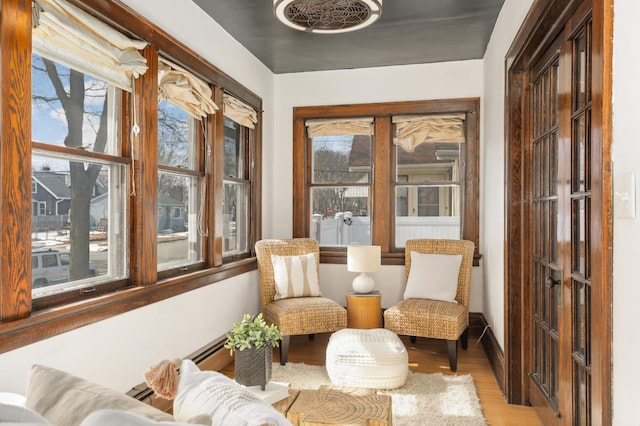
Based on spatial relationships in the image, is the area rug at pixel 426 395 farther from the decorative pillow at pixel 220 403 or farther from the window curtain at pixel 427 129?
the window curtain at pixel 427 129

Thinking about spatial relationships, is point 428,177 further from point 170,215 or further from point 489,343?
point 170,215

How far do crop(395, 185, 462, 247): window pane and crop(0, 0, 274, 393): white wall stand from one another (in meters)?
1.57

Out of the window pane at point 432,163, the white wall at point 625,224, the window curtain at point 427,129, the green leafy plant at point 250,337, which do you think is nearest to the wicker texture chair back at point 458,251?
the window pane at point 432,163

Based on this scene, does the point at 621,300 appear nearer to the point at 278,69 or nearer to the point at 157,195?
the point at 157,195

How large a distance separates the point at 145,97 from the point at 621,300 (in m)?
2.42

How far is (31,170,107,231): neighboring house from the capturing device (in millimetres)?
1987

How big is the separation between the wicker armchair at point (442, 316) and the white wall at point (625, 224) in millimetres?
2231

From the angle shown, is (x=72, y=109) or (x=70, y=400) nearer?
(x=70, y=400)

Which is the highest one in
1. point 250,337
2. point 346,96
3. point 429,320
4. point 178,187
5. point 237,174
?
point 346,96

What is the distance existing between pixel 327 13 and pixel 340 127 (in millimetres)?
1903

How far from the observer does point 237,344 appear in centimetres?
212

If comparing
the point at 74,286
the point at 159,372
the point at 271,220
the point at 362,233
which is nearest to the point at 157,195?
the point at 74,286

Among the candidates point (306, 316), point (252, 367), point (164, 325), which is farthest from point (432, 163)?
point (252, 367)

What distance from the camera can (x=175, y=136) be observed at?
3.07 meters
